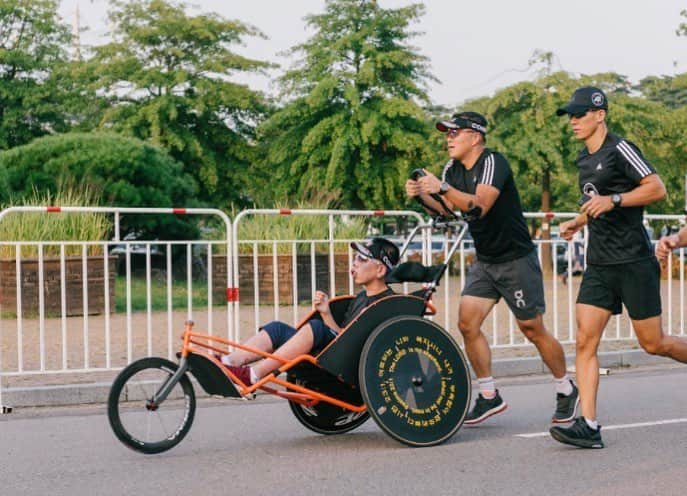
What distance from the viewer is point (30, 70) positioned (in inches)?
1695

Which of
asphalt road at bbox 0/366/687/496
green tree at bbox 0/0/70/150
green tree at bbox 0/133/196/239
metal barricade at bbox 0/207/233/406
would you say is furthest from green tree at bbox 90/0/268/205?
asphalt road at bbox 0/366/687/496

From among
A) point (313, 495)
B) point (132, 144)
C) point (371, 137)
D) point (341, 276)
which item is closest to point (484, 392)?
point (313, 495)

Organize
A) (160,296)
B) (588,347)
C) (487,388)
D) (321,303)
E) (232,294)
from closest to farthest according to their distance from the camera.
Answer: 1. (588,347)
2. (321,303)
3. (487,388)
4. (232,294)
5. (160,296)

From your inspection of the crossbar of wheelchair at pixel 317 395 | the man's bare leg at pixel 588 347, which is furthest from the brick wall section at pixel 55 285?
the man's bare leg at pixel 588 347

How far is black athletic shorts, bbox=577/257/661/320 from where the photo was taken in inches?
245

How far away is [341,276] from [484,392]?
150 inches

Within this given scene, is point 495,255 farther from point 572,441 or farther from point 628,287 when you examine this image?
point 572,441

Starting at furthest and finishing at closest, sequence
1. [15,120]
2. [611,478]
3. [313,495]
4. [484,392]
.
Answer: [15,120], [484,392], [611,478], [313,495]

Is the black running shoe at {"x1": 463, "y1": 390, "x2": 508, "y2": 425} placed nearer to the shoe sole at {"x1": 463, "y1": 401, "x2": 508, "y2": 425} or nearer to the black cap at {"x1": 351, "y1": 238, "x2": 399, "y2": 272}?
the shoe sole at {"x1": 463, "y1": 401, "x2": 508, "y2": 425}

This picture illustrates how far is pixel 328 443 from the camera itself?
21.7 ft

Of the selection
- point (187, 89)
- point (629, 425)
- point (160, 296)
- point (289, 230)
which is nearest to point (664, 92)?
point (187, 89)

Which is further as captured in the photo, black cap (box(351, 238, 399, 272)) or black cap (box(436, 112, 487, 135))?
black cap (box(436, 112, 487, 135))

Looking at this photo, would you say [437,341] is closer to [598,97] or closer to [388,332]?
[388,332]

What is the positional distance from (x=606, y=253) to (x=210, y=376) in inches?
89.0
